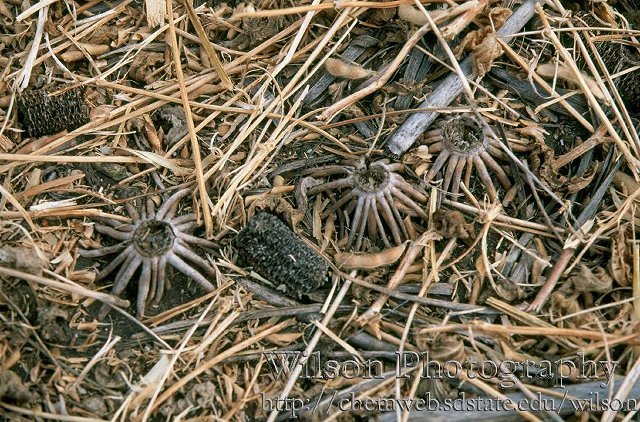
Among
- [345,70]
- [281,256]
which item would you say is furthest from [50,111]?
[345,70]

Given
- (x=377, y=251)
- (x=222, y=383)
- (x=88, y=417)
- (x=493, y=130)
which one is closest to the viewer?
(x=88, y=417)

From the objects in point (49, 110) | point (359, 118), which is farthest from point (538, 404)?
point (49, 110)

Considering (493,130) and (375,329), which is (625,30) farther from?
(375,329)

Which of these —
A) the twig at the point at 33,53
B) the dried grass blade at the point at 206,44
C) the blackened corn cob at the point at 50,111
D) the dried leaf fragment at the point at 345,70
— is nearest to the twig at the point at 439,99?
the dried leaf fragment at the point at 345,70

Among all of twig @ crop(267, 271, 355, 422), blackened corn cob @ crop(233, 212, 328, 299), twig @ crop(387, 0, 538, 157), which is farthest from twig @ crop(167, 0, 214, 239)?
twig @ crop(387, 0, 538, 157)

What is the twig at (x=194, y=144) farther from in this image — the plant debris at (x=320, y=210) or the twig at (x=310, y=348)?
the twig at (x=310, y=348)
